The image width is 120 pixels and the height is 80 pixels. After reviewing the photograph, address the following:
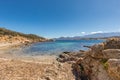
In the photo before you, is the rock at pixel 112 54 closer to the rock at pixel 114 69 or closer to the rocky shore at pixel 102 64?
the rocky shore at pixel 102 64

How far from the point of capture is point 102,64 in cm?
1046

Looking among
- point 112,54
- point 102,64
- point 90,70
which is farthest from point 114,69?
point 90,70

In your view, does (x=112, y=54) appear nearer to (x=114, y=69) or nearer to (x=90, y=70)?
(x=114, y=69)

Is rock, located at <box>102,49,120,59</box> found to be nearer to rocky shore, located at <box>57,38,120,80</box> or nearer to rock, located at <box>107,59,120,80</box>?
rocky shore, located at <box>57,38,120,80</box>

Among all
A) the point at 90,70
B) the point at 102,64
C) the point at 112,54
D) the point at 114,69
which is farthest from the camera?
the point at 90,70

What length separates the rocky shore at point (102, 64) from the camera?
8569mm

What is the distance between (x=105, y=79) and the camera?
945cm

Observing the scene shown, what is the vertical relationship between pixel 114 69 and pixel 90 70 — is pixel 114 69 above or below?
above

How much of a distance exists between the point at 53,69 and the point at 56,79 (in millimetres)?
1768

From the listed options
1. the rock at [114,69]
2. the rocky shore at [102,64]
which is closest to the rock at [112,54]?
the rocky shore at [102,64]

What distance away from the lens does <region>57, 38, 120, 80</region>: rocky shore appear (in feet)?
28.1

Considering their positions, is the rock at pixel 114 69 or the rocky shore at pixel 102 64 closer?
the rock at pixel 114 69

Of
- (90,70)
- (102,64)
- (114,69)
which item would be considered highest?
(114,69)

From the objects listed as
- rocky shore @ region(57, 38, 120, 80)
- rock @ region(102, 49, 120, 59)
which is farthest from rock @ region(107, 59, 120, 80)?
rock @ region(102, 49, 120, 59)
